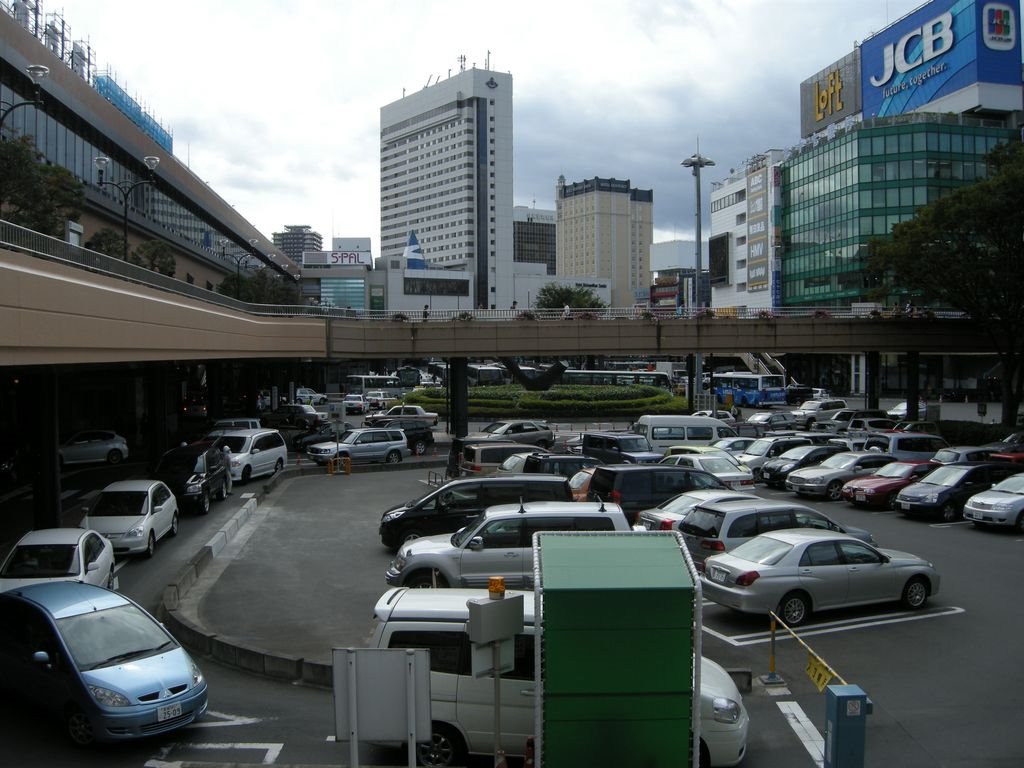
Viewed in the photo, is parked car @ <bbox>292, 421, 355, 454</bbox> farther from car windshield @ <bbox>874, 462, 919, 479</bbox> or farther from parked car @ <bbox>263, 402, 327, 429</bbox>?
car windshield @ <bbox>874, 462, 919, 479</bbox>

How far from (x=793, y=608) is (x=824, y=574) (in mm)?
686

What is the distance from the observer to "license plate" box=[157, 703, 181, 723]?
845 cm

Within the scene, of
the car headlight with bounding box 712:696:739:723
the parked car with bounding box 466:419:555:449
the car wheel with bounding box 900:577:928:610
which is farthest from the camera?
the parked car with bounding box 466:419:555:449

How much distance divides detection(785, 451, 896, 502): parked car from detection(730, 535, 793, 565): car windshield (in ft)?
42.3

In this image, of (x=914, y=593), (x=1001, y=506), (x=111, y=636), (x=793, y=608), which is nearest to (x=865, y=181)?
(x=1001, y=506)

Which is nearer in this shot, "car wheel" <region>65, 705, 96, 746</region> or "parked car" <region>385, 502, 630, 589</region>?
"car wheel" <region>65, 705, 96, 746</region>

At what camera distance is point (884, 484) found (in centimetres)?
2347

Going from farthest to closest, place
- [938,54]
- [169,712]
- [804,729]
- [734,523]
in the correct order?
[938,54] → [734,523] → [804,729] → [169,712]

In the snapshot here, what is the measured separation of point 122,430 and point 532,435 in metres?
23.1

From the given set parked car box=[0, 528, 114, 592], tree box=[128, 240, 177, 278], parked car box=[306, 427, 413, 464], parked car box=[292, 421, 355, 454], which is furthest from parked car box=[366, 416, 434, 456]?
parked car box=[0, 528, 114, 592]

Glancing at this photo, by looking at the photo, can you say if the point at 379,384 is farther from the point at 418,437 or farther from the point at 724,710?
the point at 724,710

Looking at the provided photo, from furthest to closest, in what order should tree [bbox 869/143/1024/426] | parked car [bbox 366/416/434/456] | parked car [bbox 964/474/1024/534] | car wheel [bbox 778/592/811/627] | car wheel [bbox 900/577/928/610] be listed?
parked car [bbox 366/416/434/456] → tree [bbox 869/143/1024/426] → parked car [bbox 964/474/1024/534] → car wheel [bbox 900/577/928/610] → car wheel [bbox 778/592/811/627]

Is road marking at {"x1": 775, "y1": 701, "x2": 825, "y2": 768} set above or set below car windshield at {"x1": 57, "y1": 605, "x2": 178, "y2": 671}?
below

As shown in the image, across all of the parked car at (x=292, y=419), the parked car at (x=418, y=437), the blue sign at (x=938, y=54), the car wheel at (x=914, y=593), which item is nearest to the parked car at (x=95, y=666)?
the car wheel at (x=914, y=593)
